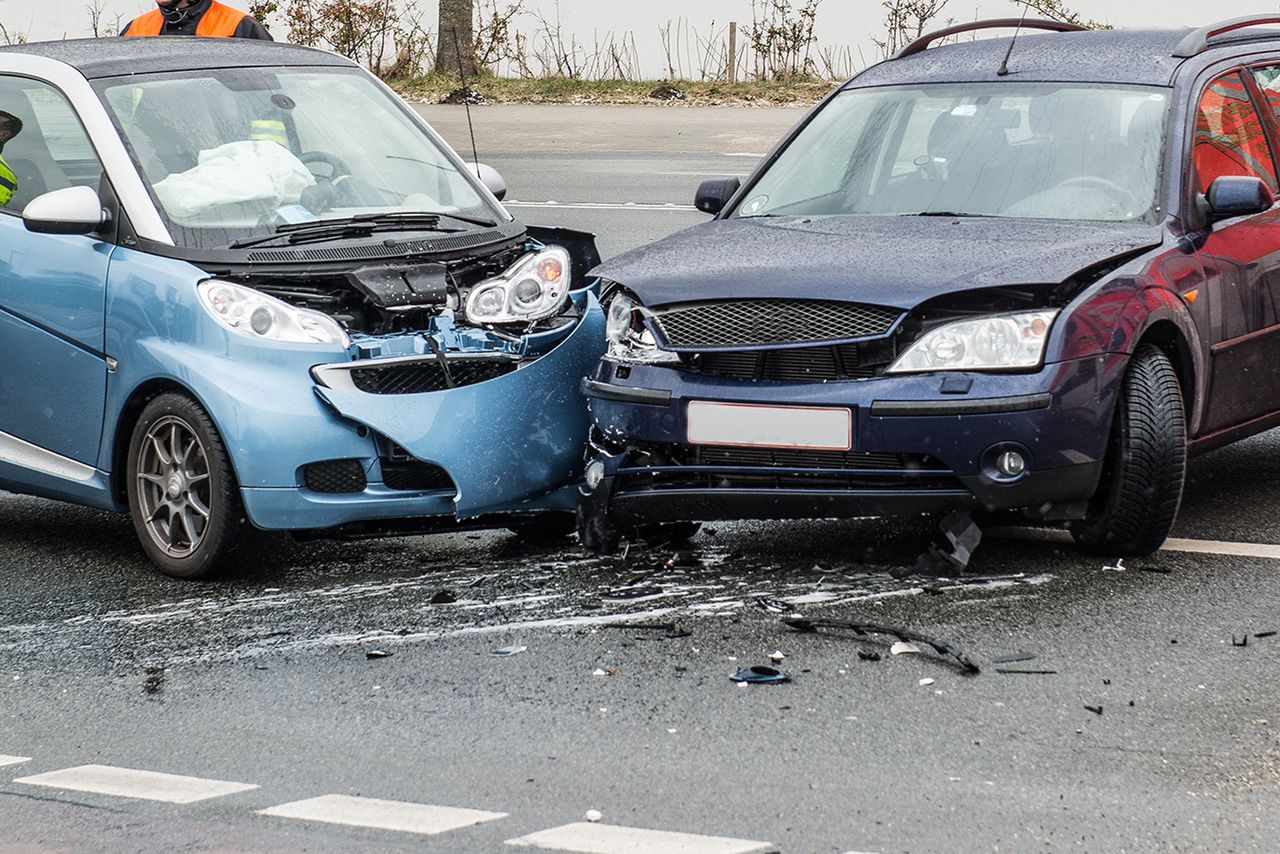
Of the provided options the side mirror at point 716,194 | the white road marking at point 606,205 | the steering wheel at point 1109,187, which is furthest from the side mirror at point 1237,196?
the white road marking at point 606,205

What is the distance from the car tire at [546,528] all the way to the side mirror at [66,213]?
→ 1753 millimetres

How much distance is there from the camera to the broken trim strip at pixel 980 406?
578 cm

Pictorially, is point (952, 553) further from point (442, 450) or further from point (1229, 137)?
point (1229, 137)

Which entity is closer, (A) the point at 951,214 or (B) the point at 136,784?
(B) the point at 136,784

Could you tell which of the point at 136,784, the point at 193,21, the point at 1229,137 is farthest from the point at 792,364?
the point at 193,21

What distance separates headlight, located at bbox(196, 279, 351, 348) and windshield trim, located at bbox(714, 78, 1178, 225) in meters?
1.79

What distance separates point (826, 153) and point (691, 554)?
1.79 meters

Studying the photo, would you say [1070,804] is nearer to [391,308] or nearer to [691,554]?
[691,554]

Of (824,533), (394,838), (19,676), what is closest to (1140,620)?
(824,533)

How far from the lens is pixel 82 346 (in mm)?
6695

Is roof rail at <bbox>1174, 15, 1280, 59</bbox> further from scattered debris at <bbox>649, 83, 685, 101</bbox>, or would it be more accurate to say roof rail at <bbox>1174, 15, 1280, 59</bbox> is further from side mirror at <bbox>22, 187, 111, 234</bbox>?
scattered debris at <bbox>649, 83, 685, 101</bbox>

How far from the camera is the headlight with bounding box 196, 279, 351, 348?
633cm

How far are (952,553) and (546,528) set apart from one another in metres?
1.55

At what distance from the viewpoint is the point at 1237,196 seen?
21.7 ft
